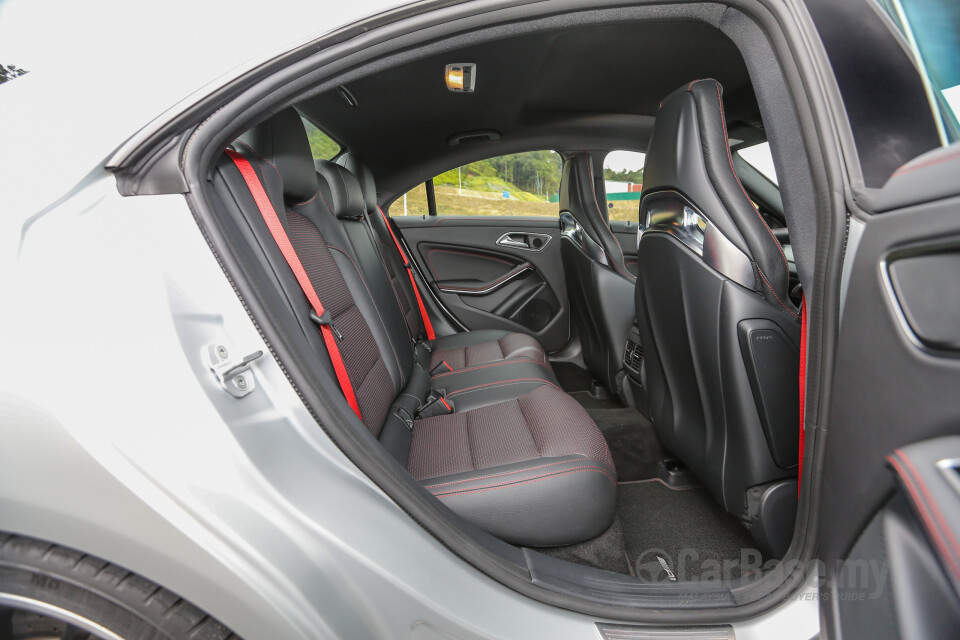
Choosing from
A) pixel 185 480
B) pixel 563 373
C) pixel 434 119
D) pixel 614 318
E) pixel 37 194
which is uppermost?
pixel 434 119

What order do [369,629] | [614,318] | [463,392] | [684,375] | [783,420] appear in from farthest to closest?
1. [614,318]
2. [463,392]
3. [684,375]
4. [783,420]
5. [369,629]

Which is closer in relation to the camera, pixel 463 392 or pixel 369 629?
pixel 369 629

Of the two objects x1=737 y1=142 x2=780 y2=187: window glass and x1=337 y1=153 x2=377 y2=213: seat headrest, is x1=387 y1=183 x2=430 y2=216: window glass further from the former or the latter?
x1=737 y1=142 x2=780 y2=187: window glass

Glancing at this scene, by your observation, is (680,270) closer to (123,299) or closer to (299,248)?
(299,248)

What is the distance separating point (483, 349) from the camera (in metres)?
1.91

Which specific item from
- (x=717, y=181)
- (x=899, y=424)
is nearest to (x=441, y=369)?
(x=717, y=181)

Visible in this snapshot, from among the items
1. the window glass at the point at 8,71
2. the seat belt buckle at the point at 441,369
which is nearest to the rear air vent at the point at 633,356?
the seat belt buckle at the point at 441,369

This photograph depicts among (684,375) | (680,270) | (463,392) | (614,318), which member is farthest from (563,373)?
(680,270)

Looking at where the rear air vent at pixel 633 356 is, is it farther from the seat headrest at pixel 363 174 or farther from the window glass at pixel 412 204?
the window glass at pixel 412 204

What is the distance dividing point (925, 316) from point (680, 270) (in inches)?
19.9

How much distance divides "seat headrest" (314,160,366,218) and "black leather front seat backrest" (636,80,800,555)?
3.62 ft

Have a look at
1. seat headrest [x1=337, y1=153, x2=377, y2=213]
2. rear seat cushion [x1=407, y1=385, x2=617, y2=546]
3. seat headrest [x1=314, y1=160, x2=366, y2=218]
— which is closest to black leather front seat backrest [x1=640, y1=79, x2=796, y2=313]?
rear seat cushion [x1=407, y1=385, x2=617, y2=546]

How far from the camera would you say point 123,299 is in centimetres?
54

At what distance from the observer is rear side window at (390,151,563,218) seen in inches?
99.2
